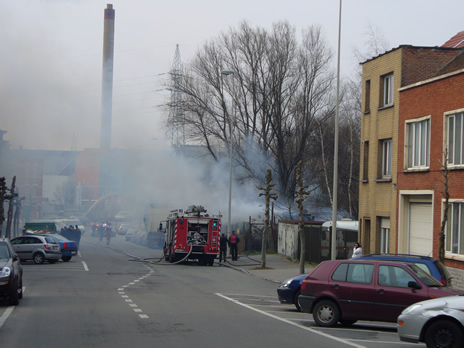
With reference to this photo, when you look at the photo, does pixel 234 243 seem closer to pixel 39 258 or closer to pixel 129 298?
pixel 39 258

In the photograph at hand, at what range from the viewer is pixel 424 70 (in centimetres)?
2355

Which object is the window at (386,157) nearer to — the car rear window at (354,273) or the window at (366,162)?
the window at (366,162)

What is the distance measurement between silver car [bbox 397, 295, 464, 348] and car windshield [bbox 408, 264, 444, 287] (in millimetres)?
2205

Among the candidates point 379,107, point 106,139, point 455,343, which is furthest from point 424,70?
point 106,139

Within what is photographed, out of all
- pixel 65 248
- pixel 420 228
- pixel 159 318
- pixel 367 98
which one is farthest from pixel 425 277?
pixel 65 248

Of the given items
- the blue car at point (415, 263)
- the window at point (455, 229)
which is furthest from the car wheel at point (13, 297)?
the window at point (455, 229)

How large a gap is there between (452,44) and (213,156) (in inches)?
806

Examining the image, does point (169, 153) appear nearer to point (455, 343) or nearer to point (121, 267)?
point (121, 267)

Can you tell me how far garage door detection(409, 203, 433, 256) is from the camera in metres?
21.7

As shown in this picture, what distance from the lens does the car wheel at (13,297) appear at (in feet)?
43.0

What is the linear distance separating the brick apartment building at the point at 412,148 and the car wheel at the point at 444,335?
37.1 ft

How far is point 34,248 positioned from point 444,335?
22.5 m

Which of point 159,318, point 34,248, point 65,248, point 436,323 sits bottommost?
point 65,248

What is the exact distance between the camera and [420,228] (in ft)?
73.1
